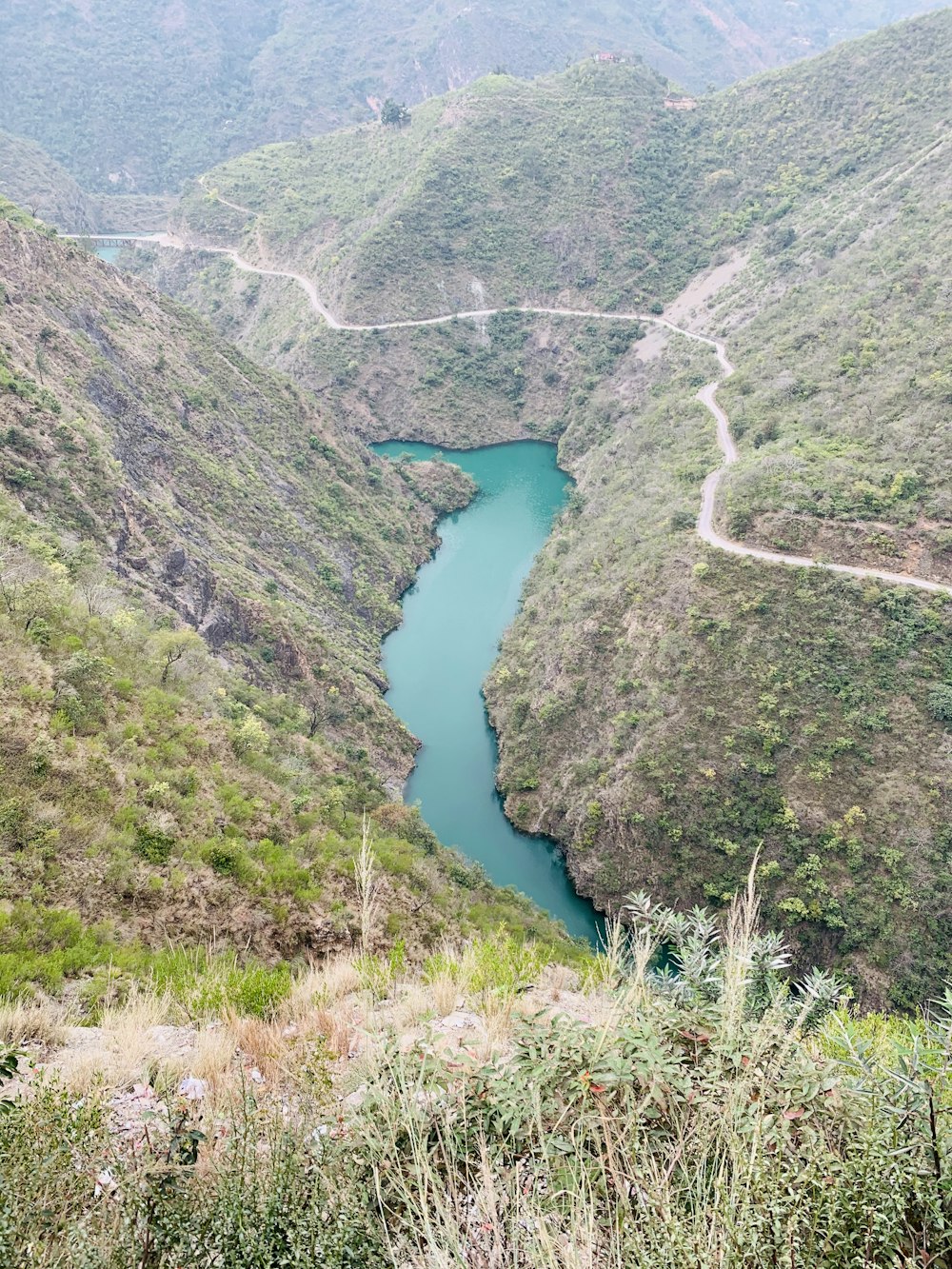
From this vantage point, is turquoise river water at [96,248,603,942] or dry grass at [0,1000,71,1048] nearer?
dry grass at [0,1000,71,1048]

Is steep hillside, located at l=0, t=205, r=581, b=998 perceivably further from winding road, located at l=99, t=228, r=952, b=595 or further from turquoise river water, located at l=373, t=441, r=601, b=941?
winding road, located at l=99, t=228, r=952, b=595

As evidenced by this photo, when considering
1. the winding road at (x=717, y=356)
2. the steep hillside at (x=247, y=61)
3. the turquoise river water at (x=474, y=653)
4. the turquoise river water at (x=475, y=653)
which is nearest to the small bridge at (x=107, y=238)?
the winding road at (x=717, y=356)

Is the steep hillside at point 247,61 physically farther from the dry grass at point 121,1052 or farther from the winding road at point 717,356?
the dry grass at point 121,1052

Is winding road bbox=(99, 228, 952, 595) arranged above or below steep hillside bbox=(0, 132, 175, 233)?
below

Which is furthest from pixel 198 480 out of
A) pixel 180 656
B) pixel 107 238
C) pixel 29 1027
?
pixel 107 238

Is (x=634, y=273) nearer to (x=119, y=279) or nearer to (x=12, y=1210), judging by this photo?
(x=119, y=279)

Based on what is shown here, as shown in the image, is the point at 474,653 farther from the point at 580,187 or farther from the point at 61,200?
the point at 61,200

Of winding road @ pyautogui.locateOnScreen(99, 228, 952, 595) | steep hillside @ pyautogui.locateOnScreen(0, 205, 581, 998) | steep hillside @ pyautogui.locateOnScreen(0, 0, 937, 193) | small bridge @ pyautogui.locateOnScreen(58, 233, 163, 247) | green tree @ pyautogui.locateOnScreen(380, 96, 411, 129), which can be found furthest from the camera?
steep hillside @ pyautogui.locateOnScreen(0, 0, 937, 193)

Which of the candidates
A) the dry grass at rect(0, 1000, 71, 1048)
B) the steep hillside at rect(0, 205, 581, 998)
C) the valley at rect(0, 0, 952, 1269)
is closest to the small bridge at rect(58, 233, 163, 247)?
the valley at rect(0, 0, 952, 1269)
